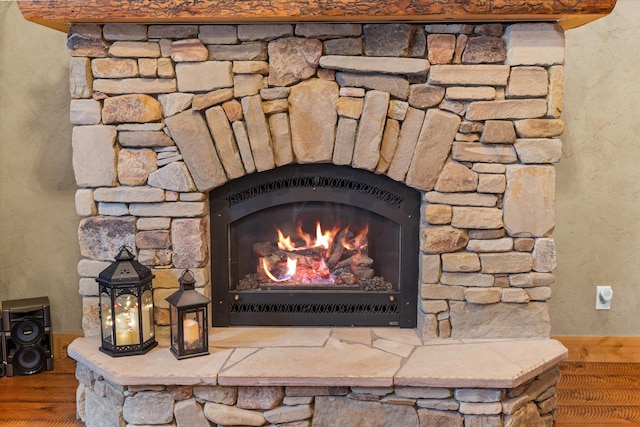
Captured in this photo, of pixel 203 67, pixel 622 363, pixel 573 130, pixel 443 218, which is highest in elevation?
pixel 203 67

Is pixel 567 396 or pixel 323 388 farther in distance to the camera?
pixel 567 396

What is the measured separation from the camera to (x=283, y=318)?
9.73 feet

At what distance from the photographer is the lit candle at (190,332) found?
8.50 feet

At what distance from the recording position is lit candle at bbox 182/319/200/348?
2590mm

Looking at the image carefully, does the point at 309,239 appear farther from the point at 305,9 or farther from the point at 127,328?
the point at 305,9

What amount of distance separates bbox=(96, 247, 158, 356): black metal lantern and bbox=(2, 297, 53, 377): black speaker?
69 centimetres

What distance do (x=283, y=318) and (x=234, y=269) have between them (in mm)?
Result: 333

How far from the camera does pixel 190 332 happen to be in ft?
8.54

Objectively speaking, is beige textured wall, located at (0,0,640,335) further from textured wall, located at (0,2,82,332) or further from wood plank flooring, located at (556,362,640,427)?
wood plank flooring, located at (556,362,640,427)

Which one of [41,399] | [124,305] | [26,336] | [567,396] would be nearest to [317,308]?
[124,305]

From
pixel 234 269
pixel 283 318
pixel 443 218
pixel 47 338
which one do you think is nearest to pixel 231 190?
pixel 234 269

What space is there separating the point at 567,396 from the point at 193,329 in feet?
5.91

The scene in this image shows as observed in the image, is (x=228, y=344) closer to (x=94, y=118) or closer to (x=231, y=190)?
(x=231, y=190)

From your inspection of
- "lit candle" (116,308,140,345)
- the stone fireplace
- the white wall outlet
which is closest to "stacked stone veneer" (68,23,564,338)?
the stone fireplace
